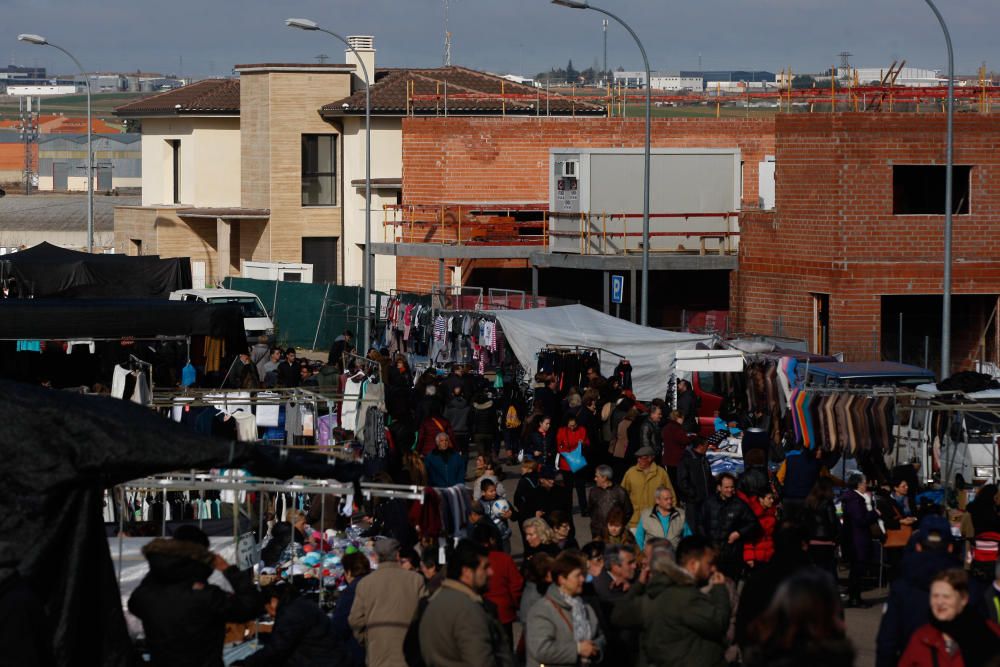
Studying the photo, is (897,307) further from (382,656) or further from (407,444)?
(382,656)

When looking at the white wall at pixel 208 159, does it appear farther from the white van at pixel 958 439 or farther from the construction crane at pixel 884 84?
the white van at pixel 958 439

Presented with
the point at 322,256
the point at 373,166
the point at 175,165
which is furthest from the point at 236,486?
the point at 175,165

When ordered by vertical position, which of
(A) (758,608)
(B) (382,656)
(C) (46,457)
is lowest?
(B) (382,656)

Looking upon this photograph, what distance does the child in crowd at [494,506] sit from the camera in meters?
14.9

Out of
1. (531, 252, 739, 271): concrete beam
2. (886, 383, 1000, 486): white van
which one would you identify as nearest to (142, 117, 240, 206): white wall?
(531, 252, 739, 271): concrete beam

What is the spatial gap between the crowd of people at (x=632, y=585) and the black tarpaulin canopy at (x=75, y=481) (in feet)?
2.03

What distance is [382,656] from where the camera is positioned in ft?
35.0

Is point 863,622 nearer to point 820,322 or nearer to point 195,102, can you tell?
point 820,322

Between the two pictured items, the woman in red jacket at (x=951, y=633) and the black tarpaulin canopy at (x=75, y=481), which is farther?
the woman in red jacket at (x=951, y=633)

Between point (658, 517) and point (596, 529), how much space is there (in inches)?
48.3

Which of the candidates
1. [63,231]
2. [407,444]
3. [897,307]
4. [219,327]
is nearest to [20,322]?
[219,327]

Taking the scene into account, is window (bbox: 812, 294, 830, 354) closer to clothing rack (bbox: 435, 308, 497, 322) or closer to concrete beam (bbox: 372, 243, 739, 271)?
concrete beam (bbox: 372, 243, 739, 271)

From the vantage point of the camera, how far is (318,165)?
53125 millimetres

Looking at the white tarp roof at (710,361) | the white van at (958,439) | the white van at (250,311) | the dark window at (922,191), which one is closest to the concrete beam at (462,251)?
the white van at (250,311)
